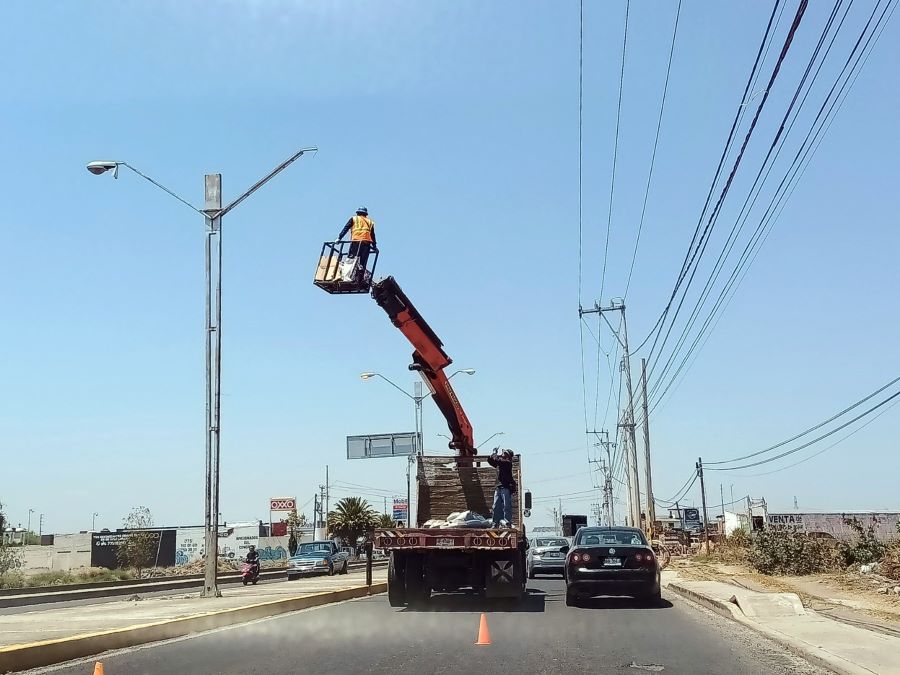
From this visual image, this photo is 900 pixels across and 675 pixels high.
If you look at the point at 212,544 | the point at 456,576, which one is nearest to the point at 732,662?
the point at 456,576

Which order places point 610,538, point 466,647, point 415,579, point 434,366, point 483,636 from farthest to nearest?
point 434,366
point 610,538
point 415,579
point 483,636
point 466,647

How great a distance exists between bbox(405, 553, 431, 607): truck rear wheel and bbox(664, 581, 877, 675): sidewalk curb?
5707mm

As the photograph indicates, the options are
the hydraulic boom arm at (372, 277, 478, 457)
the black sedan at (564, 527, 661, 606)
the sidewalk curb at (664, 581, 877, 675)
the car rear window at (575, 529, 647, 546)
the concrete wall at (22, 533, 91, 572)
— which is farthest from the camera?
the concrete wall at (22, 533, 91, 572)

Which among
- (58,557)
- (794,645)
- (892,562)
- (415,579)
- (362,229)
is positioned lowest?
(58,557)

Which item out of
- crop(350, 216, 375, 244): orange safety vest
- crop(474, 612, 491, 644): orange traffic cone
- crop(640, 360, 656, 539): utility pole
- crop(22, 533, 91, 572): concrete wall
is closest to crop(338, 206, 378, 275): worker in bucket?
crop(350, 216, 375, 244): orange safety vest

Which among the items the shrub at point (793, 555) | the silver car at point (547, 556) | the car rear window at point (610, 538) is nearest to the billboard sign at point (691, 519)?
the shrub at point (793, 555)

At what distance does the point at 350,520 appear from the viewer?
→ 89688 mm

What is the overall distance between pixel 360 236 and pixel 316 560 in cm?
2674

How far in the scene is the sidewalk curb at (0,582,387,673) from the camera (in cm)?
975

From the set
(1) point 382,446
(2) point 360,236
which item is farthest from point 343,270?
(1) point 382,446

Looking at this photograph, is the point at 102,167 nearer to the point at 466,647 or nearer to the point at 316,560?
the point at 466,647

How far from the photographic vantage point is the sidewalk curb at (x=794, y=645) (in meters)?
9.01

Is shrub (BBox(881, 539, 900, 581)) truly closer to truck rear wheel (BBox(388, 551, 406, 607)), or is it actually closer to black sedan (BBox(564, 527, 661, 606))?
black sedan (BBox(564, 527, 661, 606))

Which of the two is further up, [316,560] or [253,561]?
[253,561]
